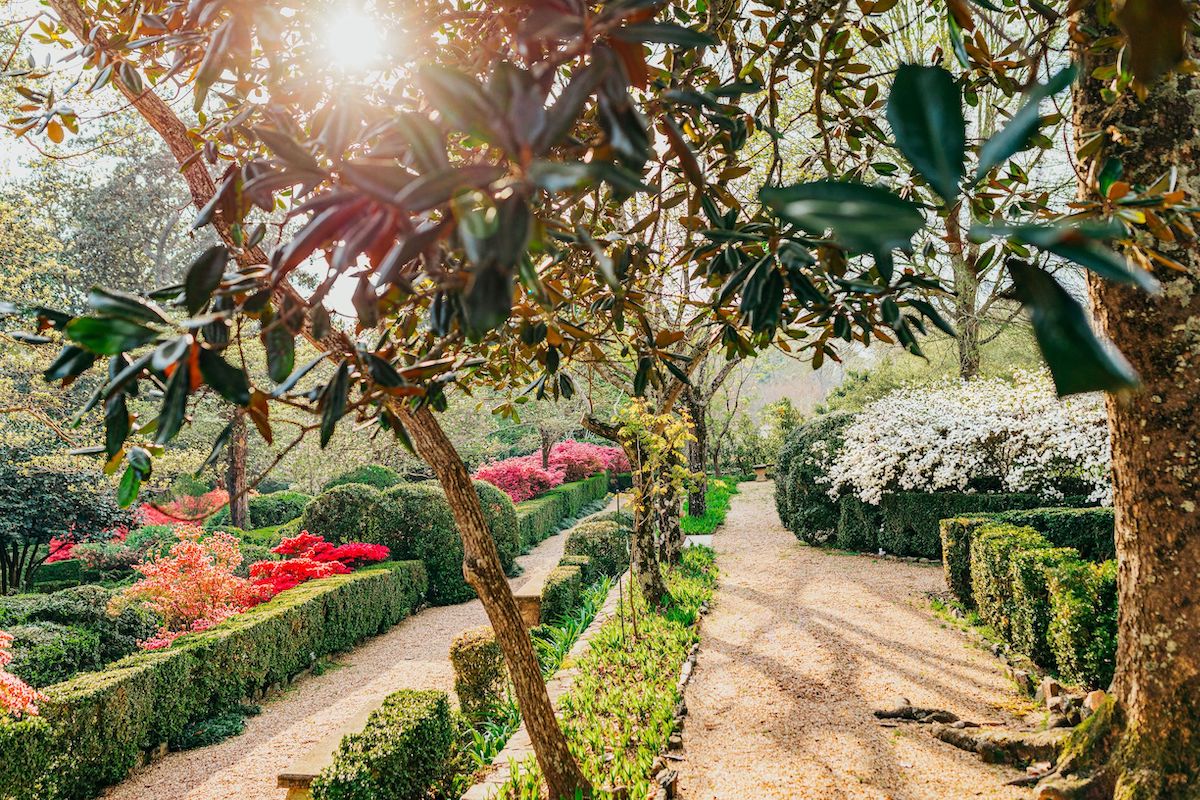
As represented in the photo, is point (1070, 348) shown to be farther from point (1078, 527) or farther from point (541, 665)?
point (1078, 527)

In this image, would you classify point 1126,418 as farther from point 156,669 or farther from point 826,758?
point 156,669

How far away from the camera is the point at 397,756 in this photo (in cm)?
377

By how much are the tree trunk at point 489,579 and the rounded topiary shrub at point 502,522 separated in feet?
27.6

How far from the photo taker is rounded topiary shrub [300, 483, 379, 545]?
1001 cm

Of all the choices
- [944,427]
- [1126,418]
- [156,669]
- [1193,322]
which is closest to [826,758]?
[1126,418]

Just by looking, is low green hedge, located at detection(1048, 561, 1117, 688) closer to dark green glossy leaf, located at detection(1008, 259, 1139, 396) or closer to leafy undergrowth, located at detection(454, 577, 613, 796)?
leafy undergrowth, located at detection(454, 577, 613, 796)

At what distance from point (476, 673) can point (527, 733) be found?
5.98 ft

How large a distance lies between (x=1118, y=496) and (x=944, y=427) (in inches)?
268

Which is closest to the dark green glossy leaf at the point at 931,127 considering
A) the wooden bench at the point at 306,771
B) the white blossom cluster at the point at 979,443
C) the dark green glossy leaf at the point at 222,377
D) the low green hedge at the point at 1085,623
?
the dark green glossy leaf at the point at 222,377

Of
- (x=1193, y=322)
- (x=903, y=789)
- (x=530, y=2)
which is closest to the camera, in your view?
(x=530, y=2)

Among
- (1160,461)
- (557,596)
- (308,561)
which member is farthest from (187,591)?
(1160,461)

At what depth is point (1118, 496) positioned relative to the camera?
9.37ft

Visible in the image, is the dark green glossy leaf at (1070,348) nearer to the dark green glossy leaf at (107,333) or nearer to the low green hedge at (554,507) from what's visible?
the dark green glossy leaf at (107,333)

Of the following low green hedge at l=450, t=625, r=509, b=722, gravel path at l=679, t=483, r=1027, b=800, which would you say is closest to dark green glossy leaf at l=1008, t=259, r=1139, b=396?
gravel path at l=679, t=483, r=1027, b=800
